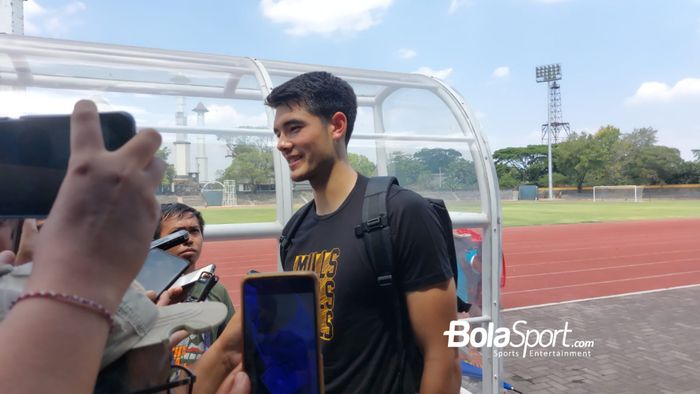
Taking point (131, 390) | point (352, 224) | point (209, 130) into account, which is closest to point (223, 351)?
point (131, 390)

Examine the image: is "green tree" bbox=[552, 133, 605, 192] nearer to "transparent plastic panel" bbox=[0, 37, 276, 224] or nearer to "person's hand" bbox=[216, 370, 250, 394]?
"transparent plastic panel" bbox=[0, 37, 276, 224]

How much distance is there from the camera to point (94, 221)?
54 centimetres

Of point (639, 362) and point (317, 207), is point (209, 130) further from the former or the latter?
point (639, 362)

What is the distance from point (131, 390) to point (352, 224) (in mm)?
1105

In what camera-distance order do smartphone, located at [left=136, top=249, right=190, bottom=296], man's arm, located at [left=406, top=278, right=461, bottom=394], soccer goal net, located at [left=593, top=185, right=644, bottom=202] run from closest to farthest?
1. smartphone, located at [left=136, top=249, right=190, bottom=296]
2. man's arm, located at [left=406, top=278, right=461, bottom=394]
3. soccer goal net, located at [left=593, top=185, right=644, bottom=202]

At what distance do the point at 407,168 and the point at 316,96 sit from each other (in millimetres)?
1670

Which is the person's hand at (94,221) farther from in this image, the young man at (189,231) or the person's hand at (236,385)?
the young man at (189,231)

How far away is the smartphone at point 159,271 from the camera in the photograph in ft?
3.88

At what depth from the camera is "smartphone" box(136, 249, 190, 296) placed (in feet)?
3.88

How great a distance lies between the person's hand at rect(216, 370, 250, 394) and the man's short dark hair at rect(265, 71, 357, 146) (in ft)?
3.80

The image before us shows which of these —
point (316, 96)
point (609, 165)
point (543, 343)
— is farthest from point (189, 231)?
point (609, 165)

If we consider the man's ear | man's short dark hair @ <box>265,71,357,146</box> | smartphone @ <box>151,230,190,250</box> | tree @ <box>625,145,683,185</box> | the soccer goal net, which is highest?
tree @ <box>625,145,683,185</box>

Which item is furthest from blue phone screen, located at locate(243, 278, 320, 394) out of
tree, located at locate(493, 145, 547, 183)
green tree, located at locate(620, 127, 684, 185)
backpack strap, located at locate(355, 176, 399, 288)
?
tree, located at locate(493, 145, 547, 183)

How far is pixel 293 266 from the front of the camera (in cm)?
183
